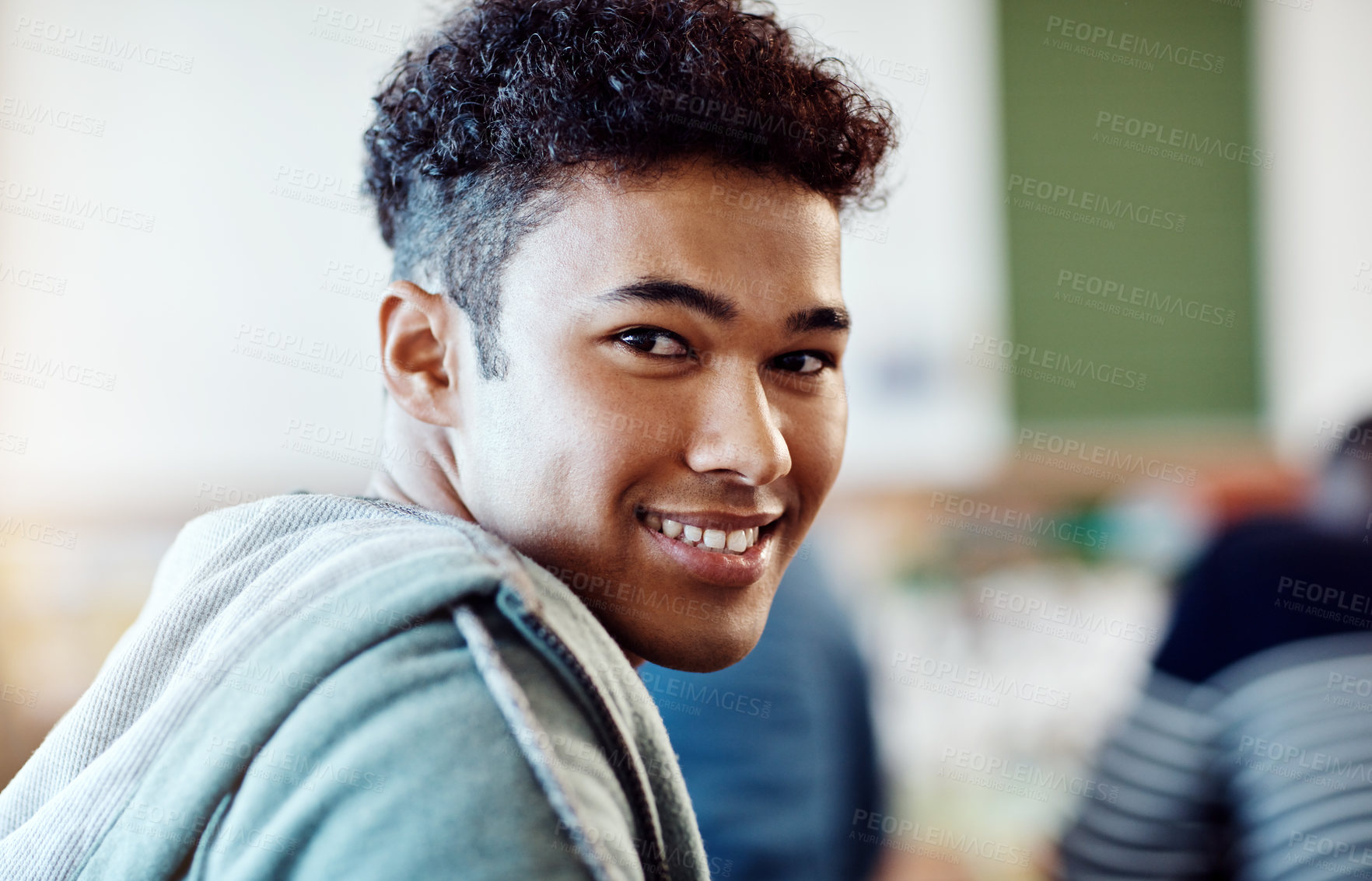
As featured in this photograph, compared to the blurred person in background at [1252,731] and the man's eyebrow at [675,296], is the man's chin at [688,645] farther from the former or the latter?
the blurred person in background at [1252,731]

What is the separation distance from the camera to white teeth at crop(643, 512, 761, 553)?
0.75 meters

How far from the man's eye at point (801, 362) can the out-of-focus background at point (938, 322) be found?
33.0 inches

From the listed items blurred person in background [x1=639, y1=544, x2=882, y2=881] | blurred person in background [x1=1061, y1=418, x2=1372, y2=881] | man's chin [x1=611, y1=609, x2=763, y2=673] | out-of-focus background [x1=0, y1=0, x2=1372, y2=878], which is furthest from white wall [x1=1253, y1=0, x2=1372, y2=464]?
man's chin [x1=611, y1=609, x2=763, y2=673]

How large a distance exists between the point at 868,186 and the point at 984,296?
8.40 ft

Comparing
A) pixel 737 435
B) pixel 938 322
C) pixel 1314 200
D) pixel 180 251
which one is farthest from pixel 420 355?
pixel 1314 200

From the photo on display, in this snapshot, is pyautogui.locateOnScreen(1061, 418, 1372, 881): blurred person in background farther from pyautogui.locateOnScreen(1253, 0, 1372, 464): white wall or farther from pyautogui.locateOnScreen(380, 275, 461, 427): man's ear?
pyautogui.locateOnScreen(1253, 0, 1372, 464): white wall

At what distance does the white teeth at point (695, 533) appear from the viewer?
2.48 ft

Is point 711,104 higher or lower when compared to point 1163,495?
higher

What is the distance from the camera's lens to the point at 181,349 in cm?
282

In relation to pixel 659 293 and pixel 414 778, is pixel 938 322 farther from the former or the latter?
pixel 414 778

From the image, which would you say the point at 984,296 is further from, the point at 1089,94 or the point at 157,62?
the point at 157,62

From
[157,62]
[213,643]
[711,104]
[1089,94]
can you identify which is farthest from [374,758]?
[1089,94]

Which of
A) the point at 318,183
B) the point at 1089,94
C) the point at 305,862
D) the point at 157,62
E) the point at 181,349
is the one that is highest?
the point at 1089,94

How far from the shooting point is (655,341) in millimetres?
741
